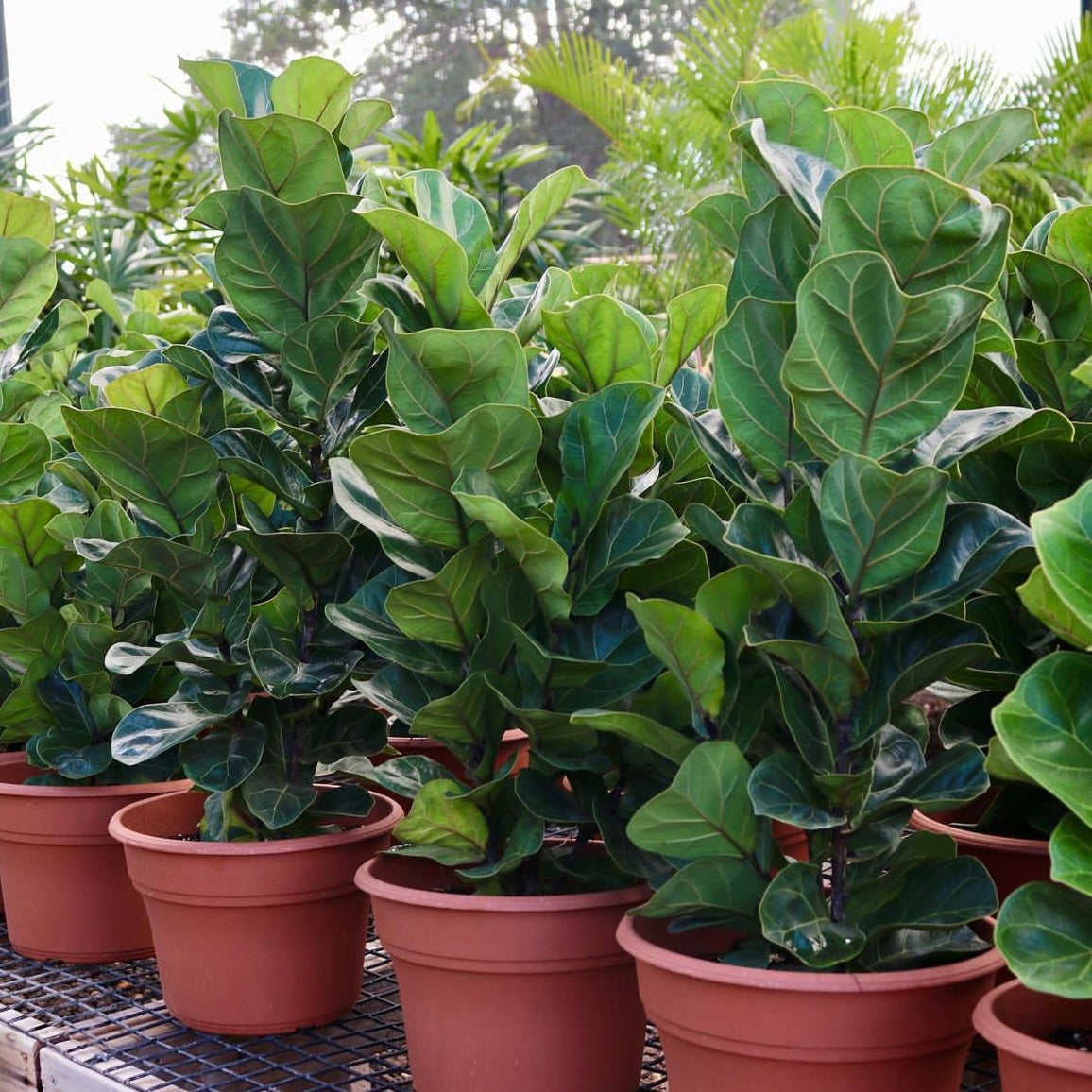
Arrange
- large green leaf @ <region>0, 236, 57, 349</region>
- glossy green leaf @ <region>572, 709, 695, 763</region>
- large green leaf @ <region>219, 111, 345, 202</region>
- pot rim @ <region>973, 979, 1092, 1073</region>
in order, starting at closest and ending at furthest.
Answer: pot rim @ <region>973, 979, 1092, 1073</region>
glossy green leaf @ <region>572, 709, 695, 763</region>
large green leaf @ <region>219, 111, 345, 202</region>
large green leaf @ <region>0, 236, 57, 349</region>

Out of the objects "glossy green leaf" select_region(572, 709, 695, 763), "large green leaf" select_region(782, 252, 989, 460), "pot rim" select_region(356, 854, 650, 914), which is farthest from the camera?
"pot rim" select_region(356, 854, 650, 914)

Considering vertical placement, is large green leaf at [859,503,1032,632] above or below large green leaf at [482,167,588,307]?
below

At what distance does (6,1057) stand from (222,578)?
47 cm

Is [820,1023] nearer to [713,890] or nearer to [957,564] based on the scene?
[713,890]

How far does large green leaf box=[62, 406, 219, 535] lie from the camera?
47.4 inches

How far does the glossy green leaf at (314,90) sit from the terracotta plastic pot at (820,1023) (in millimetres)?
773

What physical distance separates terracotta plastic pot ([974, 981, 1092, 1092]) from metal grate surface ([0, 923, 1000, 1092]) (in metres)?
0.28

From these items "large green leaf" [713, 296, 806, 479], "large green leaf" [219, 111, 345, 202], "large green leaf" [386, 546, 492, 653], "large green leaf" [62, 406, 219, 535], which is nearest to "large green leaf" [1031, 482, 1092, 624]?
"large green leaf" [713, 296, 806, 479]

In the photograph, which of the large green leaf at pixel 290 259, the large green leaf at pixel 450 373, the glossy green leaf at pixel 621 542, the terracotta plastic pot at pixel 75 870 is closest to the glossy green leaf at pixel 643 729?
the glossy green leaf at pixel 621 542

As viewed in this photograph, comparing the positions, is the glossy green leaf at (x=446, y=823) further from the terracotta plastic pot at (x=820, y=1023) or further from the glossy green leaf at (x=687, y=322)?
the glossy green leaf at (x=687, y=322)

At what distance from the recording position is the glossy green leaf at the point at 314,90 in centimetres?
119

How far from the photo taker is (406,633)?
3.47 feet

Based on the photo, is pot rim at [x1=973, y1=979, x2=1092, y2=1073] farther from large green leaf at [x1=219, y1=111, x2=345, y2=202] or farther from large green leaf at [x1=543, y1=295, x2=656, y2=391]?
large green leaf at [x1=219, y1=111, x2=345, y2=202]

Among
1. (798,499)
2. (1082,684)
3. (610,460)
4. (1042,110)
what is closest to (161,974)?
(610,460)
